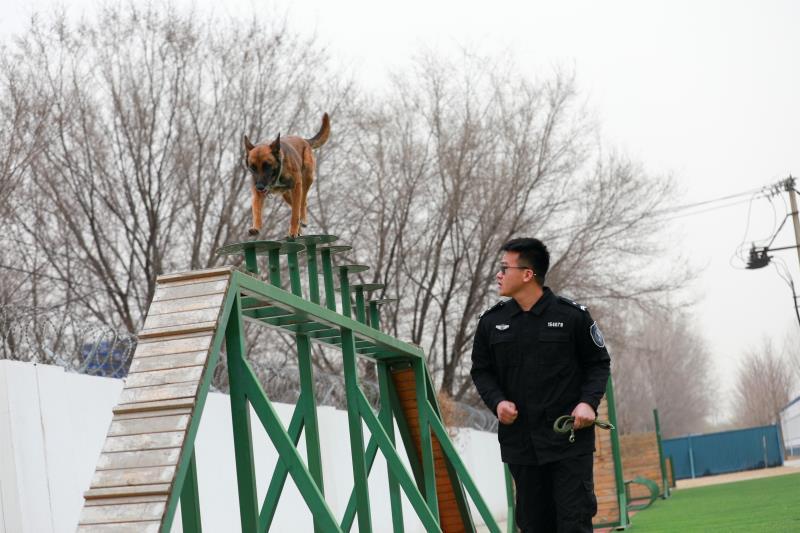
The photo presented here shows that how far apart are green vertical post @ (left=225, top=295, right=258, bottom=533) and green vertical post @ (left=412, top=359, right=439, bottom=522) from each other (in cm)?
322

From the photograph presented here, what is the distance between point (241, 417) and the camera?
203 inches

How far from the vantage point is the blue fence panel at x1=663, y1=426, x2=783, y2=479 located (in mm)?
55375

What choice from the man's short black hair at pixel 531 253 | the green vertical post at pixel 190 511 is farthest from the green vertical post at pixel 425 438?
the green vertical post at pixel 190 511

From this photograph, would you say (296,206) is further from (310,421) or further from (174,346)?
(174,346)

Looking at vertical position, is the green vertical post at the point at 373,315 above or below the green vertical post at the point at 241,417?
above

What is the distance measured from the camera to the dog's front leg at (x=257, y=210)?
588 cm

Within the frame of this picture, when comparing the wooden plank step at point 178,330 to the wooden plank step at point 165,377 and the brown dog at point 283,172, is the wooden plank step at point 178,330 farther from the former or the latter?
the brown dog at point 283,172

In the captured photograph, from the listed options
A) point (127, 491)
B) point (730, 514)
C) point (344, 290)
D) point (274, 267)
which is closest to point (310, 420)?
point (274, 267)

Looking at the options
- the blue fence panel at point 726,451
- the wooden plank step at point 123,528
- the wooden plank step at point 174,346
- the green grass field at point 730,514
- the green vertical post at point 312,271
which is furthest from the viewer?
the blue fence panel at point 726,451

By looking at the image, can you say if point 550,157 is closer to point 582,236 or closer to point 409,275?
point 582,236

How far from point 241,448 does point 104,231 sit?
55.9 feet

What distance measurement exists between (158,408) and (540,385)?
2.09 m

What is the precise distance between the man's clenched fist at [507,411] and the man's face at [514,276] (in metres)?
0.59

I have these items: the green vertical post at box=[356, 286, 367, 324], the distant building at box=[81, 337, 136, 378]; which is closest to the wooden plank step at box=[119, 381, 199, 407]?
the green vertical post at box=[356, 286, 367, 324]
